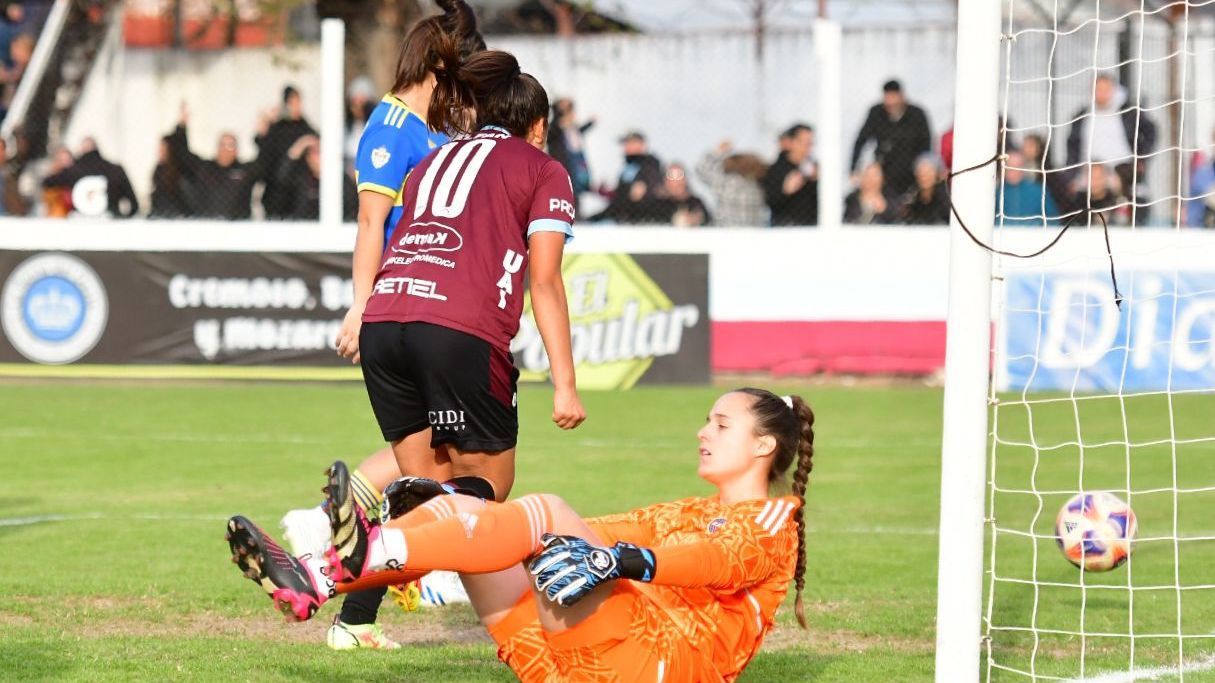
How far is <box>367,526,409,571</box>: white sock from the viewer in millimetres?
4094

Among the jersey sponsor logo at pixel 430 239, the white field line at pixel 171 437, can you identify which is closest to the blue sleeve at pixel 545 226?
the jersey sponsor logo at pixel 430 239

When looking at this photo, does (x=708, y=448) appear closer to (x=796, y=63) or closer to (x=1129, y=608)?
(x=1129, y=608)

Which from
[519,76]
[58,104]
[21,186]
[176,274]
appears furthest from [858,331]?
[519,76]

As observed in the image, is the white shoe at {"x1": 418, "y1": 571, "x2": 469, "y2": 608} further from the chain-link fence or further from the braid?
the chain-link fence

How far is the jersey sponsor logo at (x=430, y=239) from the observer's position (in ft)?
16.3

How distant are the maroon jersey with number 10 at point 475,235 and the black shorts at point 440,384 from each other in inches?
1.8

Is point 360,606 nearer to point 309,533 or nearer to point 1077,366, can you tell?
point 309,533

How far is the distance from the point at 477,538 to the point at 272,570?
525mm

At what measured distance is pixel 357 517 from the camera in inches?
160

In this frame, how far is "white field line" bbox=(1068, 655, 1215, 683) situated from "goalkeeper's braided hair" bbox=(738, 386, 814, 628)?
4.35ft

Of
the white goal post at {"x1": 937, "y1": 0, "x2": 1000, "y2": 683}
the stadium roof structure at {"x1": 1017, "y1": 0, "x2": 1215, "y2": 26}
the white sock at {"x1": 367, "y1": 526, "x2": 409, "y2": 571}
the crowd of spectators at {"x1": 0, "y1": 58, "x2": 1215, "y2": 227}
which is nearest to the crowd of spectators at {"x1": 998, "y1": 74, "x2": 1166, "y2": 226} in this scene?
the crowd of spectators at {"x1": 0, "y1": 58, "x2": 1215, "y2": 227}

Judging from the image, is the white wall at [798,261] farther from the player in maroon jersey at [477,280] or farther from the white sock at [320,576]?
the white sock at [320,576]

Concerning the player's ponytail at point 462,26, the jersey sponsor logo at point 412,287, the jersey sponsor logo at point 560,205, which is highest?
the player's ponytail at point 462,26

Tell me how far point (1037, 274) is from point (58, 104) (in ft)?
38.9
